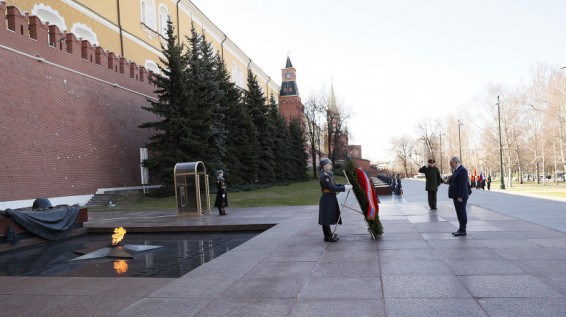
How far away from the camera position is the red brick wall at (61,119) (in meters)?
20.0

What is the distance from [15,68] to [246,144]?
64.6 feet

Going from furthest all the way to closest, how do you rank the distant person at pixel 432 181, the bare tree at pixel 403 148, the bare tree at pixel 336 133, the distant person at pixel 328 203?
1. the bare tree at pixel 403 148
2. the bare tree at pixel 336 133
3. the distant person at pixel 432 181
4. the distant person at pixel 328 203

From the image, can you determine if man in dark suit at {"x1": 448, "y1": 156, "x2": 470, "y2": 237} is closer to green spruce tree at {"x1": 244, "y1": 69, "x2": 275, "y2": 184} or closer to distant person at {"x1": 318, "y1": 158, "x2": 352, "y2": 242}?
distant person at {"x1": 318, "y1": 158, "x2": 352, "y2": 242}

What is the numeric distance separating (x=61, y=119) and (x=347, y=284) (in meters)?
22.1

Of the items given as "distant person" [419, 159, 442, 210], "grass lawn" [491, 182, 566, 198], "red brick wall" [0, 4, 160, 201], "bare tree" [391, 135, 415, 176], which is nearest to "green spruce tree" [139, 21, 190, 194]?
"red brick wall" [0, 4, 160, 201]

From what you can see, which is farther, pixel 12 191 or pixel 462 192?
pixel 12 191

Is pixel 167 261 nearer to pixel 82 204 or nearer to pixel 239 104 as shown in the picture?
pixel 82 204

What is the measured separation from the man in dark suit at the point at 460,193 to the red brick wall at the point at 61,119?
1869cm

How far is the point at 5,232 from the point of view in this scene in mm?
10352

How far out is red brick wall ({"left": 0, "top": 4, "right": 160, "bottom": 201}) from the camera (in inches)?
787

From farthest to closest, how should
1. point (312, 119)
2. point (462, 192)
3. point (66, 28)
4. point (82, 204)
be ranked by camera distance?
1. point (312, 119)
2. point (66, 28)
3. point (82, 204)
4. point (462, 192)

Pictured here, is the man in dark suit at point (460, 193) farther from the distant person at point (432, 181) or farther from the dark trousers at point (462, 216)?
the distant person at point (432, 181)

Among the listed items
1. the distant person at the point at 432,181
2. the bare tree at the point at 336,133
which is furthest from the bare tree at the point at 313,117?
the distant person at the point at 432,181

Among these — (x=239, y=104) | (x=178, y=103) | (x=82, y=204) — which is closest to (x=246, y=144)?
(x=239, y=104)
